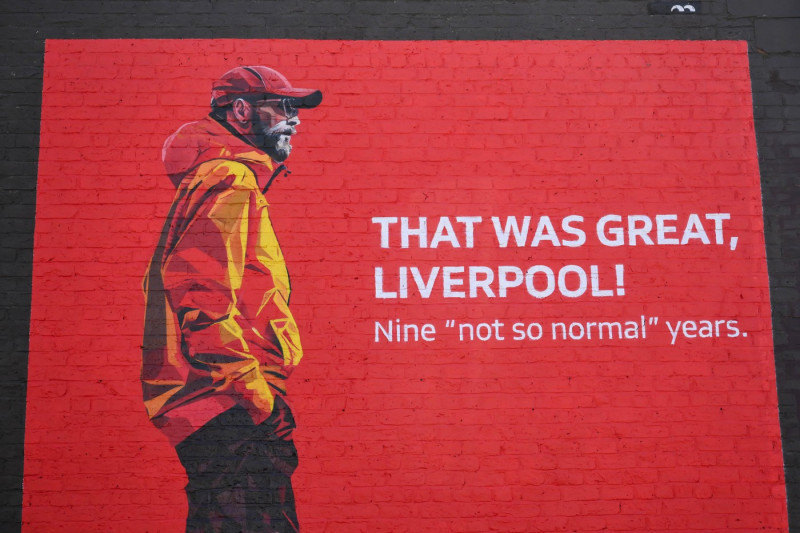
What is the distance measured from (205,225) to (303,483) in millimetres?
1770

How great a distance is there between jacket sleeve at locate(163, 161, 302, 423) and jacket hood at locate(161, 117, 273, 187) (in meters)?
0.17

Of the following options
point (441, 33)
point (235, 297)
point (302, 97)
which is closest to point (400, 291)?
point (235, 297)

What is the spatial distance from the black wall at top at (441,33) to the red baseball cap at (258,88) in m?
0.27

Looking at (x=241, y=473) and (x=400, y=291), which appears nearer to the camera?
(x=241, y=473)

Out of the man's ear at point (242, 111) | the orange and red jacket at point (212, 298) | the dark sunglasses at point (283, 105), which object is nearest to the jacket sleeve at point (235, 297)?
the orange and red jacket at point (212, 298)

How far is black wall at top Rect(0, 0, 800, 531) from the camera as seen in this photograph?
4059mm

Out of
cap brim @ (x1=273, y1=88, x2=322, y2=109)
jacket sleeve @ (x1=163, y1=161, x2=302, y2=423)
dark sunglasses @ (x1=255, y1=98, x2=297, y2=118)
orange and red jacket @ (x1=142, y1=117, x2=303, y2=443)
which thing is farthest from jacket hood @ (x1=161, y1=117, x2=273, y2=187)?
cap brim @ (x1=273, y1=88, x2=322, y2=109)

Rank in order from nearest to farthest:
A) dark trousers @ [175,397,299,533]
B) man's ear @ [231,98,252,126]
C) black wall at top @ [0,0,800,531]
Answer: dark trousers @ [175,397,299,533]
black wall at top @ [0,0,800,531]
man's ear @ [231,98,252,126]

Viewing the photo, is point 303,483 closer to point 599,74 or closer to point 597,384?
point 597,384

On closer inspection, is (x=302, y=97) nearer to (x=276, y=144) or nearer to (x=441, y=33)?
(x=276, y=144)

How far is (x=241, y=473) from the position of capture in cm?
392

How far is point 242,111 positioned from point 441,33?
145 centimetres

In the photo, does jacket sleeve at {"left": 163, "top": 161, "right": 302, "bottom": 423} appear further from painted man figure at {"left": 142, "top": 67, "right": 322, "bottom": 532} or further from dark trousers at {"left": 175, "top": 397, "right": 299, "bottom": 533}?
dark trousers at {"left": 175, "top": 397, "right": 299, "bottom": 533}

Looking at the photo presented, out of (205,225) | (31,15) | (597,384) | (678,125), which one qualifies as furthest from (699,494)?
(31,15)
